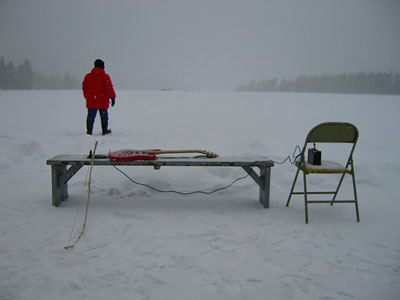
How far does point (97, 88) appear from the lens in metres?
8.59

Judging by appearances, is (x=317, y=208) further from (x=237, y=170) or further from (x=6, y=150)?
(x=6, y=150)

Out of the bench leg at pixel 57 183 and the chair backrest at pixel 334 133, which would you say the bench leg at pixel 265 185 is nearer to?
the chair backrest at pixel 334 133

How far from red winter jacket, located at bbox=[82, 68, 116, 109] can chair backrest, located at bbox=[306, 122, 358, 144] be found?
259 inches

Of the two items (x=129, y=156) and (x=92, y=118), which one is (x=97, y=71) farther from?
(x=129, y=156)

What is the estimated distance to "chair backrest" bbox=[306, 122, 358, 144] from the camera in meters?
3.67

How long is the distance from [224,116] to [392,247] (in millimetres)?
10959

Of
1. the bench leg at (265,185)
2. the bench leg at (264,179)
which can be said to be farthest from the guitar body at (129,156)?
the bench leg at (265,185)

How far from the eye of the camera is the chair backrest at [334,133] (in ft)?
12.1

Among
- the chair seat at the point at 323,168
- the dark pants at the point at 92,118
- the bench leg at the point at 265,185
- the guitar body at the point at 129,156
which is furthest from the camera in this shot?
the dark pants at the point at 92,118

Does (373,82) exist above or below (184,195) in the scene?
above

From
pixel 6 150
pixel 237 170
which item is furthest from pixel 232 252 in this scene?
pixel 6 150

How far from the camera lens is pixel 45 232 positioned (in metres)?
3.29

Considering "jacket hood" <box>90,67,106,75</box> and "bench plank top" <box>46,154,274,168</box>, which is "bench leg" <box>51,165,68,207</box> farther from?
"jacket hood" <box>90,67,106,75</box>

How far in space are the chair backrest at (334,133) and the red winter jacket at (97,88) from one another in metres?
6.59
